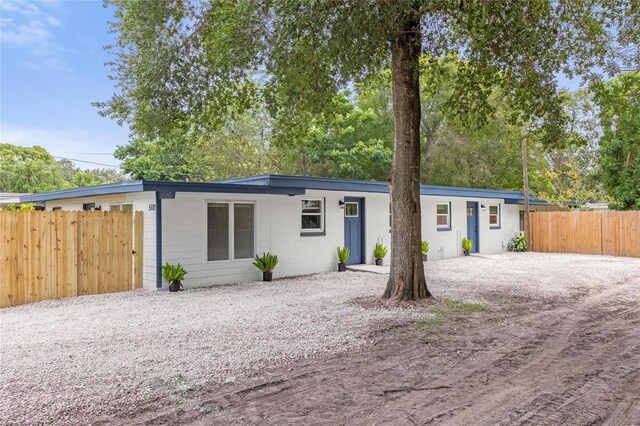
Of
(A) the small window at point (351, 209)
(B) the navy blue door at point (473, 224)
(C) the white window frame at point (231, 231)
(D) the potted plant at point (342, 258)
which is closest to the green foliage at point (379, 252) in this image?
(A) the small window at point (351, 209)

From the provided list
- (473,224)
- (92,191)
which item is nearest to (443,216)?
(473,224)

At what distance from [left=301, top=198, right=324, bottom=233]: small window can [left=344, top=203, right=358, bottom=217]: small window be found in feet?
3.40

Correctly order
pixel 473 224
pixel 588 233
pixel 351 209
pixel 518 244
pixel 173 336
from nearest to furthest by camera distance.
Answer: pixel 173 336 → pixel 351 209 → pixel 473 224 → pixel 588 233 → pixel 518 244

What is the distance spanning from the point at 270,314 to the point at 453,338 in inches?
115

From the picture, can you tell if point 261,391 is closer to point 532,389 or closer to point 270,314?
point 532,389

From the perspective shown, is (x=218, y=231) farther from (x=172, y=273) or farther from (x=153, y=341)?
(x=153, y=341)

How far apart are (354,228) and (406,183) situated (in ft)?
19.0

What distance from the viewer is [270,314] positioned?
7.21 m

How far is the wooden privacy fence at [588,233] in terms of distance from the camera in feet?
55.9

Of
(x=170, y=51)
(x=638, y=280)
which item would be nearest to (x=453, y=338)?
(x=170, y=51)

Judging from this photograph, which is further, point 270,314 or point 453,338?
point 270,314

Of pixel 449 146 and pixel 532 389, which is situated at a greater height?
pixel 449 146

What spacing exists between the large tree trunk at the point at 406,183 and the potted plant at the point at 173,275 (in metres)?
4.41

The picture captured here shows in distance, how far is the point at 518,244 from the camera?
19.6 meters
